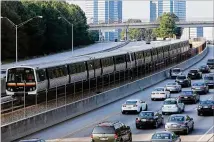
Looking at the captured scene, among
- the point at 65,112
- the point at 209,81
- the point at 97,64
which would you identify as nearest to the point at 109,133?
the point at 65,112

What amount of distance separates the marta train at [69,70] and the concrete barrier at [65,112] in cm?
240

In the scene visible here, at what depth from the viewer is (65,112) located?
42156mm

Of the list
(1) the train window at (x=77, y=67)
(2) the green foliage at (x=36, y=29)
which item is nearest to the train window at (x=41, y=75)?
(1) the train window at (x=77, y=67)

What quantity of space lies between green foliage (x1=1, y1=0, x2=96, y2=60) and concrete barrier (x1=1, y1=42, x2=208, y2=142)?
1591 inches

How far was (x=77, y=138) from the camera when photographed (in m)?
34.4

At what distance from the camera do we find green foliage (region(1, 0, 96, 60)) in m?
103

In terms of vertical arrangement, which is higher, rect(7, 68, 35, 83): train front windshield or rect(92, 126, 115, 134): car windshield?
rect(7, 68, 35, 83): train front windshield

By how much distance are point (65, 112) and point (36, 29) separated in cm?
7730

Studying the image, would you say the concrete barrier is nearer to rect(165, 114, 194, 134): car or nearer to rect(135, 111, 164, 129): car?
rect(135, 111, 164, 129): car

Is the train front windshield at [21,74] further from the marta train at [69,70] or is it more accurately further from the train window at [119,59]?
the train window at [119,59]

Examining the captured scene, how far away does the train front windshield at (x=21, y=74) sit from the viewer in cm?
4319

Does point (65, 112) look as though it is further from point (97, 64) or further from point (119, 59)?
point (119, 59)

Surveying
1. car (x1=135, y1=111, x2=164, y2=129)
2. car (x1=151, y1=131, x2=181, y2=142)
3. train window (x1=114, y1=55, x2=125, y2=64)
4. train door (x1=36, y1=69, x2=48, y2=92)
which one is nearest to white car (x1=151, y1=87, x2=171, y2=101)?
train window (x1=114, y1=55, x2=125, y2=64)

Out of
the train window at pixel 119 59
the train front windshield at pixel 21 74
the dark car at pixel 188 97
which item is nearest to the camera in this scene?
the train front windshield at pixel 21 74
